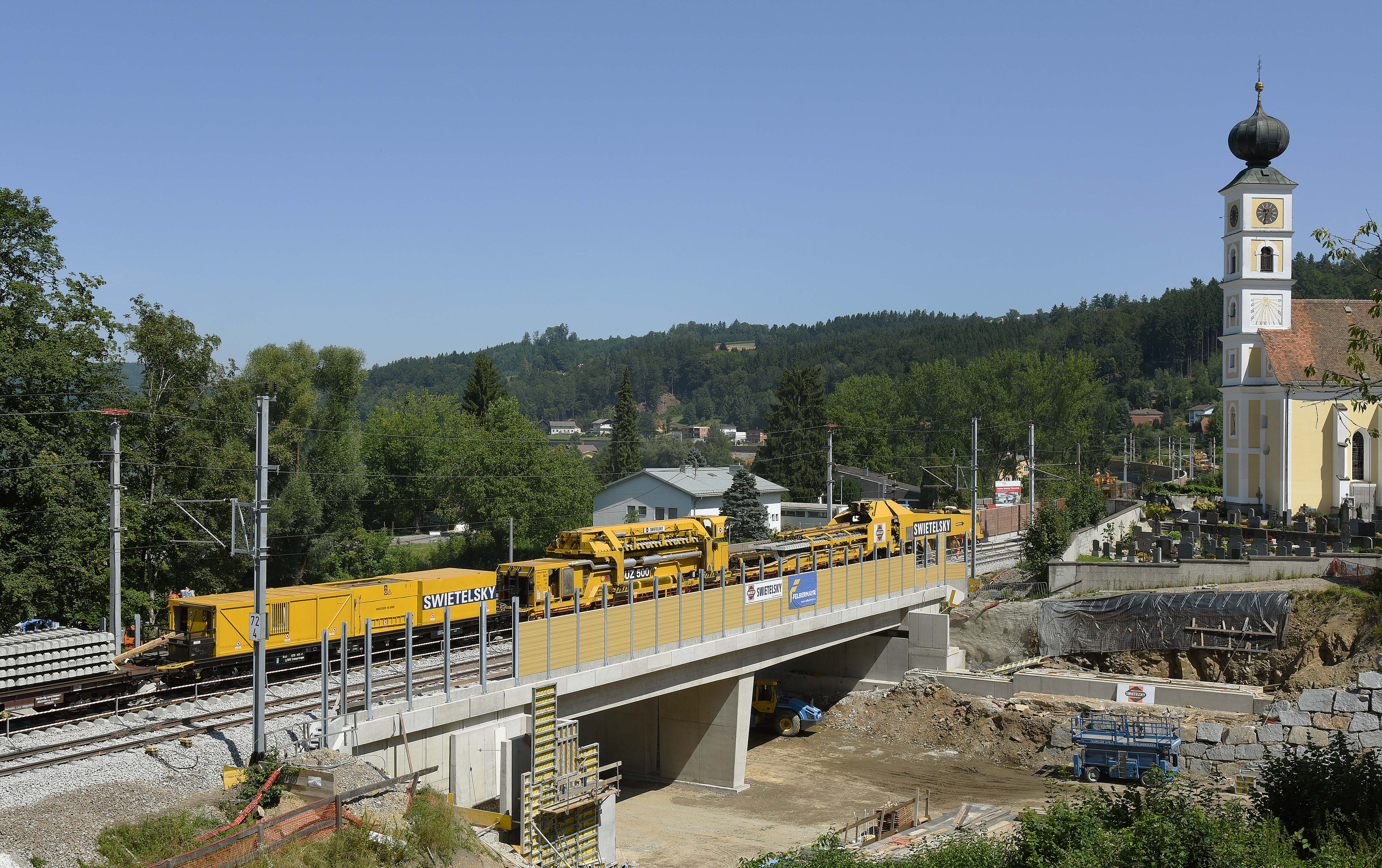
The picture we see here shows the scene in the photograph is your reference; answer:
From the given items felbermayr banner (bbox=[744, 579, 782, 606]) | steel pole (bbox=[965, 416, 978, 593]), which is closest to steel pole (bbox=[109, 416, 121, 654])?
felbermayr banner (bbox=[744, 579, 782, 606])

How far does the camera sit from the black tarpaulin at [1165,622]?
124 ft

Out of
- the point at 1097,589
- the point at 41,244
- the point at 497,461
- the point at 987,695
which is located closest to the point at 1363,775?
the point at 987,695

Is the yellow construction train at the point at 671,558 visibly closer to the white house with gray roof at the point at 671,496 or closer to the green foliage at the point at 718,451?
the white house with gray roof at the point at 671,496

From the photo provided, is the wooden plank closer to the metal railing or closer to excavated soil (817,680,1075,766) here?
the metal railing

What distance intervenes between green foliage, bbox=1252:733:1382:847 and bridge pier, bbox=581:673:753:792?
14534 millimetres

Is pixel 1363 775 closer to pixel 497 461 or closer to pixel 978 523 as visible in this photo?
pixel 978 523

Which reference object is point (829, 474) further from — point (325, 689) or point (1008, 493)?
point (325, 689)

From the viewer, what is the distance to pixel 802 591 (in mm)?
34156

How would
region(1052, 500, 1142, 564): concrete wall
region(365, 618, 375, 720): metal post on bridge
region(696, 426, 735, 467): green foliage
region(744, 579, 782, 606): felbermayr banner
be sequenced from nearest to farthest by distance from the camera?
region(365, 618, 375, 720): metal post on bridge
region(744, 579, 782, 606): felbermayr banner
region(1052, 500, 1142, 564): concrete wall
region(696, 426, 735, 467): green foliage

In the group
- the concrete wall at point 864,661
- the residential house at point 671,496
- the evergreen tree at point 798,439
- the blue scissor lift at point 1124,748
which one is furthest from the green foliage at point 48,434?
the evergreen tree at point 798,439

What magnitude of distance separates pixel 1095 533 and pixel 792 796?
86.1 feet

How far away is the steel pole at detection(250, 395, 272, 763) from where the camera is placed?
754 inches

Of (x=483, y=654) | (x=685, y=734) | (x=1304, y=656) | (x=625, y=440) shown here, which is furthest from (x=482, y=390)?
(x=483, y=654)

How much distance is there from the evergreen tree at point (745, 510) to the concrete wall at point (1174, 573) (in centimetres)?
2586
